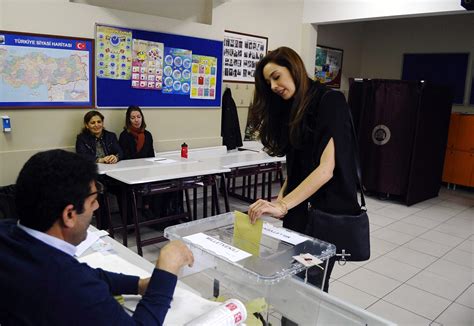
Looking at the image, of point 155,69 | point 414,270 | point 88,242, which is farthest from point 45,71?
point 414,270

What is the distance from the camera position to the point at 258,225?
1411 millimetres

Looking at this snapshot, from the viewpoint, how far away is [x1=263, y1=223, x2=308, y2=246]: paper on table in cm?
148

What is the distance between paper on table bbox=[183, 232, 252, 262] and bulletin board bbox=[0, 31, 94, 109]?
112 inches

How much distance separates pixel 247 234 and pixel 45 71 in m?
3.01

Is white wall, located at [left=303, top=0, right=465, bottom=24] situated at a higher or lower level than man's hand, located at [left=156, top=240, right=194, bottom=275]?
higher

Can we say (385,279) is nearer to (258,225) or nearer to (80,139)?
(258,225)

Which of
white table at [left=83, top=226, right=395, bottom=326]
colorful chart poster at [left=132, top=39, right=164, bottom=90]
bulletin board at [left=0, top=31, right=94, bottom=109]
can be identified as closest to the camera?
white table at [left=83, top=226, right=395, bottom=326]

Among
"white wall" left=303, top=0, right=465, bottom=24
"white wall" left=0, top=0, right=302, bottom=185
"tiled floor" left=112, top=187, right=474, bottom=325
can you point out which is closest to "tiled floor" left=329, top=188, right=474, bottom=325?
"tiled floor" left=112, top=187, right=474, bottom=325

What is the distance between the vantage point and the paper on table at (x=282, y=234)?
58.2 inches

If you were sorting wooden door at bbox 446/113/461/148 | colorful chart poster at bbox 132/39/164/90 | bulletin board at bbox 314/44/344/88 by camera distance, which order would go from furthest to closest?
bulletin board at bbox 314/44/344/88 < wooden door at bbox 446/113/461/148 < colorful chart poster at bbox 132/39/164/90

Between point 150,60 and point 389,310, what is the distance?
332 cm

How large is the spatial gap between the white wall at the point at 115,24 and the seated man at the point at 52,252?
2.53 m

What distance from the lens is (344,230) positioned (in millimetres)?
1537

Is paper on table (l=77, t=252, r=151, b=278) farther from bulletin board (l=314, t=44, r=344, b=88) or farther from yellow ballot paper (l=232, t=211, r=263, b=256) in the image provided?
bulletin board (l=314, t=44, r=344, b=88)
